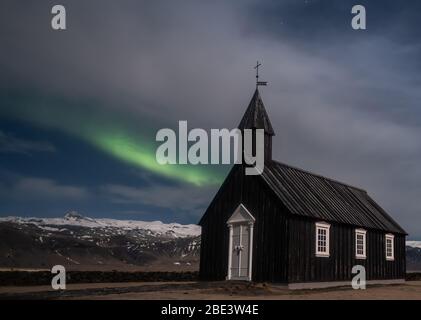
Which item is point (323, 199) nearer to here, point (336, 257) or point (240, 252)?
point (336, 257)

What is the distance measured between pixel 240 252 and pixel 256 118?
320 inches

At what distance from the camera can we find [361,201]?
127ft

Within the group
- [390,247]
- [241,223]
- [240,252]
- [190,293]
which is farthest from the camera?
[390,247]

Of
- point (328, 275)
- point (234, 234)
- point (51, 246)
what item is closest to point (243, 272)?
point (234, 234)

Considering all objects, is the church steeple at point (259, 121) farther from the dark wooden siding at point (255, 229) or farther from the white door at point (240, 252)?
the white door at point (240, 252)

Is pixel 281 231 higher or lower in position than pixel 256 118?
lower

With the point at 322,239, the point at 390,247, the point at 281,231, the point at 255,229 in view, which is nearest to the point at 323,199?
the point at 322,239

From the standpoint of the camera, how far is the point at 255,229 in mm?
28047

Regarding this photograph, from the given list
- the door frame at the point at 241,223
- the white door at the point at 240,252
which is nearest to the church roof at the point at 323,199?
the door frame at the point at 241,223

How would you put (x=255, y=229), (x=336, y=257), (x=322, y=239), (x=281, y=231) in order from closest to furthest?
(x=281, y=231) < (x=255, y=229) < (x=322, y=239) < (x=336, y=257)

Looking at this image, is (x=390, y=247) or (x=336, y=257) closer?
(x=336, y=257)

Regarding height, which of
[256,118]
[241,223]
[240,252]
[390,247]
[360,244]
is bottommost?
[240,252]
